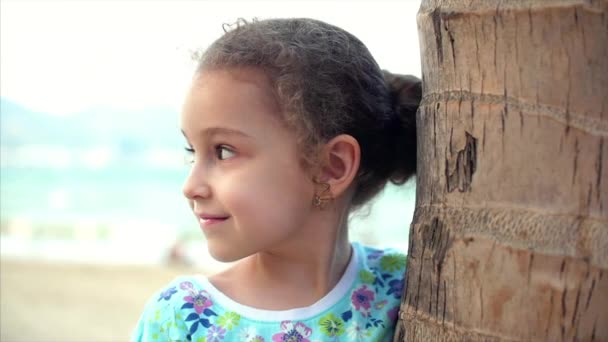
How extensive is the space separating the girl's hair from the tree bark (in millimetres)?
467

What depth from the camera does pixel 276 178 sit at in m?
2.06

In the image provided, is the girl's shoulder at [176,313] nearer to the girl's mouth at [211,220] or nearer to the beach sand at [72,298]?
the girl's mouth at [211,220]

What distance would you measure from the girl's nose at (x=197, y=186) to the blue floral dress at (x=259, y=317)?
284mm

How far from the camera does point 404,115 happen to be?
2.29 meters

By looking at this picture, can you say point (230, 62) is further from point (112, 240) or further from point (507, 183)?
point (112, 240)

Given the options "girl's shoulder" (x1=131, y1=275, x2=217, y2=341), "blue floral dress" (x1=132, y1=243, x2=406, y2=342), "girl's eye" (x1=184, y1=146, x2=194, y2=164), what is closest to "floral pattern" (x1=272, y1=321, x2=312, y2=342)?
"blue floral dress" (x1=132, y1=243, x2=406, y2=342)

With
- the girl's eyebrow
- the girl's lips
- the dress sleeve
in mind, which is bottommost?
the dress sleeve

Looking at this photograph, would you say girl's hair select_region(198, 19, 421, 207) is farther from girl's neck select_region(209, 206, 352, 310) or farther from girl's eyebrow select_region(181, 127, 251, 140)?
girl's neck select_region(209, 206, 352, 310)

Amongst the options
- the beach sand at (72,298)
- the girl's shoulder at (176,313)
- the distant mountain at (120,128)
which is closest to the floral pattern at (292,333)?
the girl's shoulder at (176,313)

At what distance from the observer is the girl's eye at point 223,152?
80.3 inches

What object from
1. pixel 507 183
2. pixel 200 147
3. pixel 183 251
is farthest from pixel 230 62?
pixel 183 251

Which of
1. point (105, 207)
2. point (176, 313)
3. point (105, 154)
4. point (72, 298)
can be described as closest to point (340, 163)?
point (176, 313)

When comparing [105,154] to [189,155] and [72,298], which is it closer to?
[72,298]

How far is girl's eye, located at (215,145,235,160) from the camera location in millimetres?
2039
